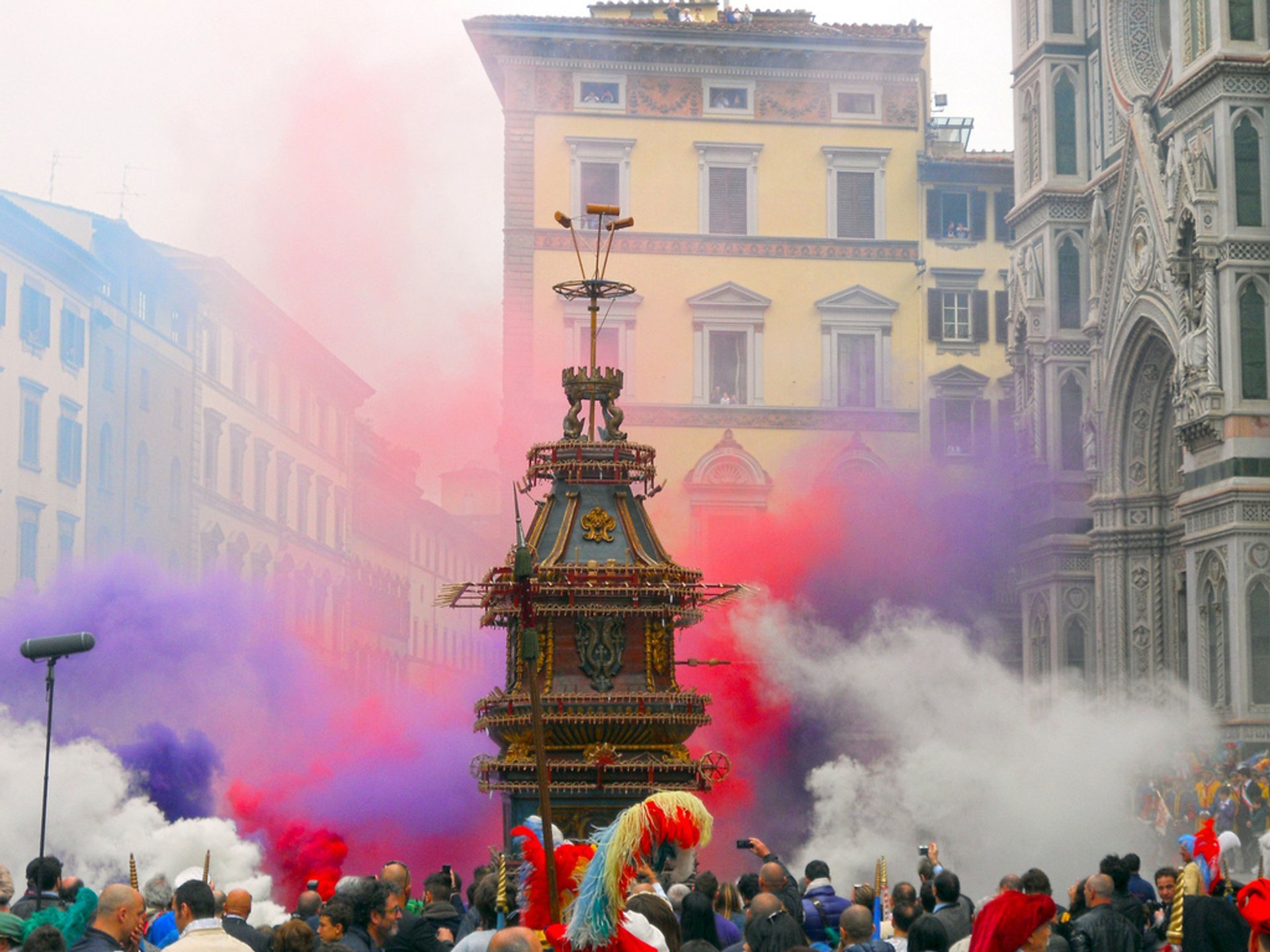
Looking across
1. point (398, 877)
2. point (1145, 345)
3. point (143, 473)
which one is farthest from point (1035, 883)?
point (143, 473)

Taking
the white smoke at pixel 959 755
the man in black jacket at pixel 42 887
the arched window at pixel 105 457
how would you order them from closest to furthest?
the man in black jacket at pixel 42 887, the white smoke at pixel 959 755, the arched window at pixel 105 457

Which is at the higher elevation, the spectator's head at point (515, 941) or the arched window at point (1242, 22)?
the arched window at point (1242, 22)

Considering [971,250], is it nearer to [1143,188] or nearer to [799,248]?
[799,248]

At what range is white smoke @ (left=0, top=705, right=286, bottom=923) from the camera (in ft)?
87.4

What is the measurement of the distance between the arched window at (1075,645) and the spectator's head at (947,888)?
28383 mm

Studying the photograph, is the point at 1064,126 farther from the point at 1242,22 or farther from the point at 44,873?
the point at 44,873

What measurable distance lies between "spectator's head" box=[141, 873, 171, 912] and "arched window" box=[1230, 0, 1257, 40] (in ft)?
88.1

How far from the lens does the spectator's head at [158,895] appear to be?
42.6 ft

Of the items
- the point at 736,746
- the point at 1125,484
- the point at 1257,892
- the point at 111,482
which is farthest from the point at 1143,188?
the point at 1257,892

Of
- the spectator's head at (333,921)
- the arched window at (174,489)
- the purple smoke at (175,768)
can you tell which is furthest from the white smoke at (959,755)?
the spectator's head at (333,921)

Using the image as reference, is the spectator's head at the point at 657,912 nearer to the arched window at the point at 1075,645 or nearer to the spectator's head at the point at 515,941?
the spectator's head at the point at 515,941

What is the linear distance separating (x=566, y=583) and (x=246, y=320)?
3019 centimetres

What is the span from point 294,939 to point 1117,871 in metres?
6.04

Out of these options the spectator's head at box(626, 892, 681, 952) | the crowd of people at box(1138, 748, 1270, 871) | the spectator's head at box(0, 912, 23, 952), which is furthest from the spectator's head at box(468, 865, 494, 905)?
the crowd of people at box(1138, 748, 1270, 871)
